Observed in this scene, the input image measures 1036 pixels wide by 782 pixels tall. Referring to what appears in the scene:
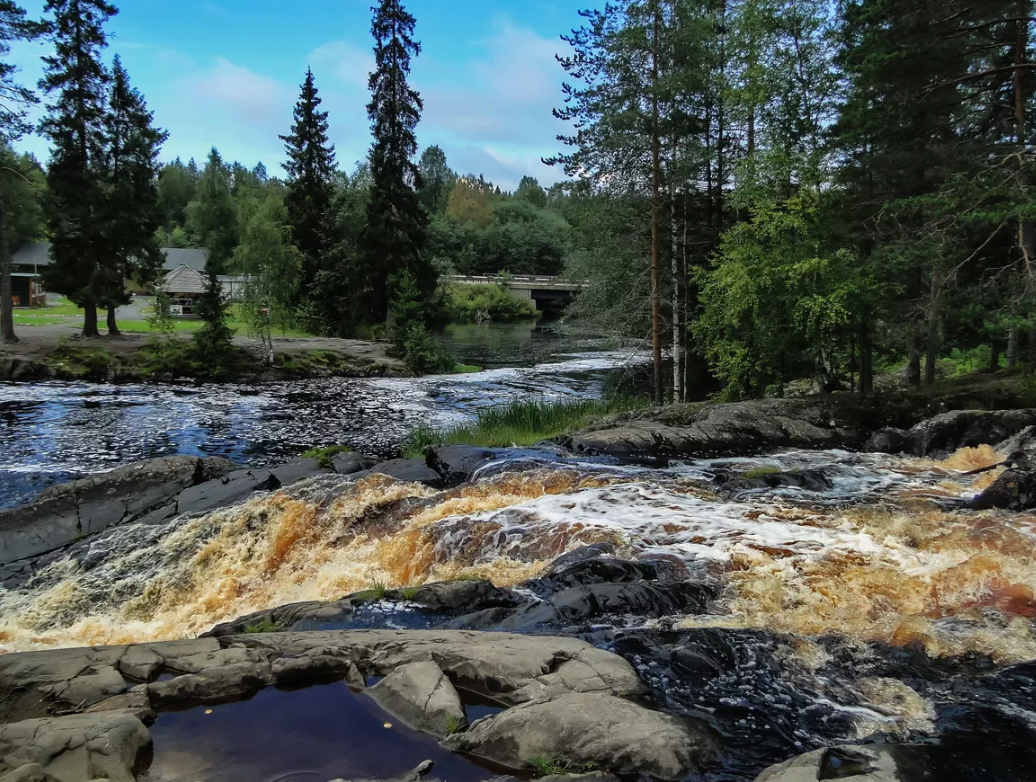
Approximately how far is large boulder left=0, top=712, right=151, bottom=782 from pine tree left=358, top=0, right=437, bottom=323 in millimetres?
36680

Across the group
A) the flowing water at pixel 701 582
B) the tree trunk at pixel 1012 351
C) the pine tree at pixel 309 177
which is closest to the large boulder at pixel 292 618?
the flowing water at pixel 701 582

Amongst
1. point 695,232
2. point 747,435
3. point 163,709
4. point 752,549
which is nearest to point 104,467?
point 163,709

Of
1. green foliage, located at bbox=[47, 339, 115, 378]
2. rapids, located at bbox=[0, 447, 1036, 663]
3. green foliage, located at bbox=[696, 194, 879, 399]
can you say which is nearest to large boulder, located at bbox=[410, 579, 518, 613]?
rapids, located at bbox=[0, 447, 1036, 663]

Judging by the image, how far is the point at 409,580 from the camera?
9.38 meters

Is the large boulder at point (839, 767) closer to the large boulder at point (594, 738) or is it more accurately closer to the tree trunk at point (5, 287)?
the large boulder at point (594, 738)

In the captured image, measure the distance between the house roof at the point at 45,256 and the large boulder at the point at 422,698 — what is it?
6324 centimetres

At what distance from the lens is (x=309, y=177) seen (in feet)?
161

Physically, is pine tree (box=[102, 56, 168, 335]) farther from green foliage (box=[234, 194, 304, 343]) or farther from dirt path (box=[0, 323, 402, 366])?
green foliage (box=[234, 194, 304, 343])

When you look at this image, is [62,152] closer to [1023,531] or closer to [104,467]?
[104,467]

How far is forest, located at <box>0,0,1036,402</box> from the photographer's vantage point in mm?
16438

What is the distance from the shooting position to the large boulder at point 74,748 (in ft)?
13.7

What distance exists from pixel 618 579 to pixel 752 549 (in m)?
1.98

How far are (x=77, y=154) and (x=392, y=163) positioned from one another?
16559mm

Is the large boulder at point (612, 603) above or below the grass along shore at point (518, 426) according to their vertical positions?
below
